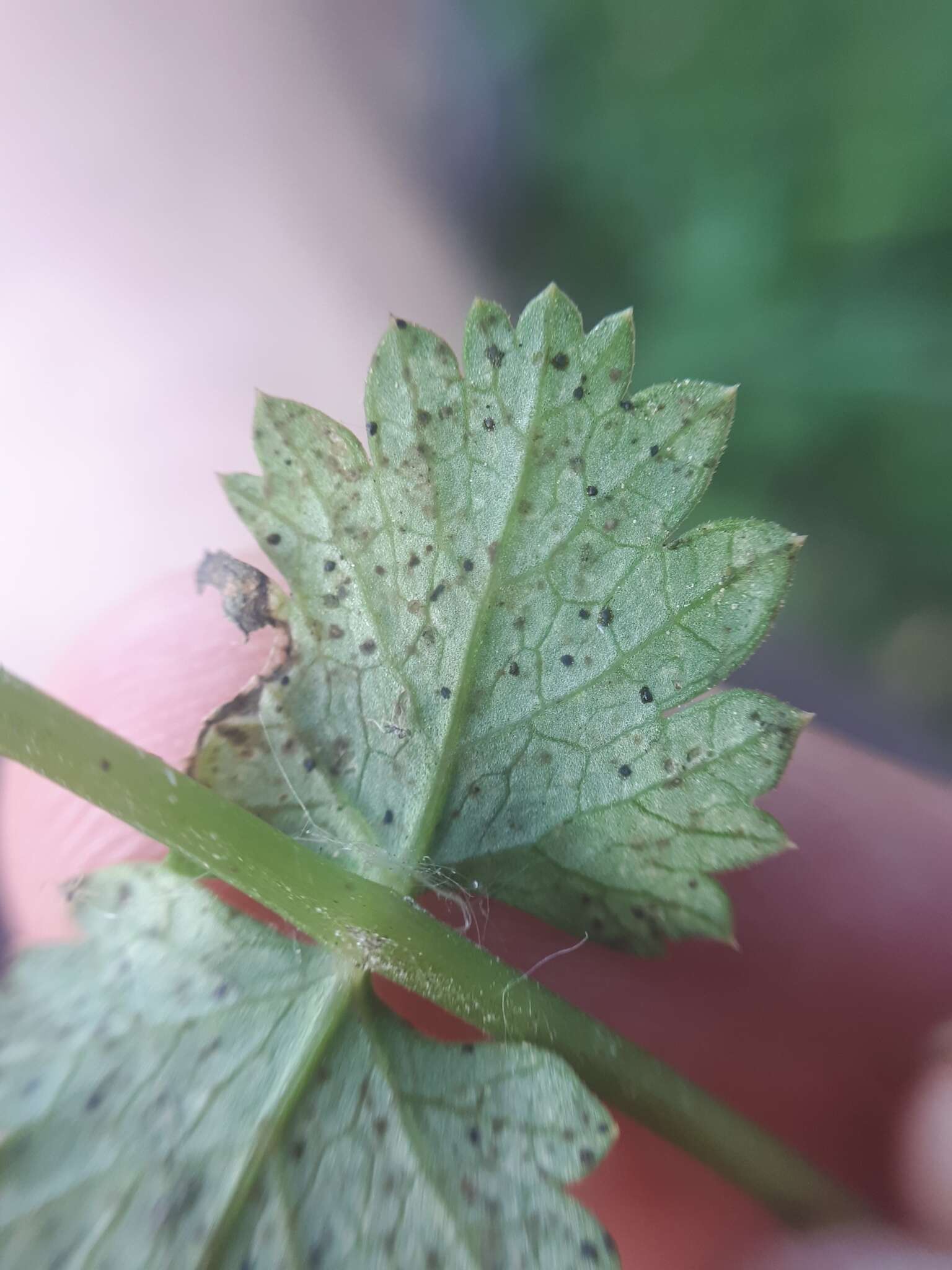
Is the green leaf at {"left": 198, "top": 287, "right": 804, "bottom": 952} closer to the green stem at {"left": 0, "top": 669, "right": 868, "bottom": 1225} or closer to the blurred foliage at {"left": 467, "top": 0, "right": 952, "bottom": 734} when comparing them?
the green stem at {"left": 0, "top": 669, "right": 868, "bottom": 1225}

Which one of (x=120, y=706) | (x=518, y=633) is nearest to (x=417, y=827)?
(x=518, y=633)

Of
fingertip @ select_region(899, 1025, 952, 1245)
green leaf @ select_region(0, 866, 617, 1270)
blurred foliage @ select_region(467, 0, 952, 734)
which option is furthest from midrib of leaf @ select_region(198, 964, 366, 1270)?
blurred foliage @ select_region(467, 0, 952, 734)

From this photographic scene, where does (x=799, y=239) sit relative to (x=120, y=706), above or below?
above

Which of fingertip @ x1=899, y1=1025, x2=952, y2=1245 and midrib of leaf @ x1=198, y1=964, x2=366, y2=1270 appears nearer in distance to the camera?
midrib of leaf @ x1=198, y1=964, x2=366, y2=1270

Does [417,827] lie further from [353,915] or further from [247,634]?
[247,634]

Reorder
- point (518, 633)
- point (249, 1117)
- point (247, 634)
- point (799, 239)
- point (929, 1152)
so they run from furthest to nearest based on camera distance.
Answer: point (799, 239) → point (929, 1152) → point (247, 634) → point (518, 633) → point (249, 1117)

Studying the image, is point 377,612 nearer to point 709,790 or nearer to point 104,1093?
point 709,790
